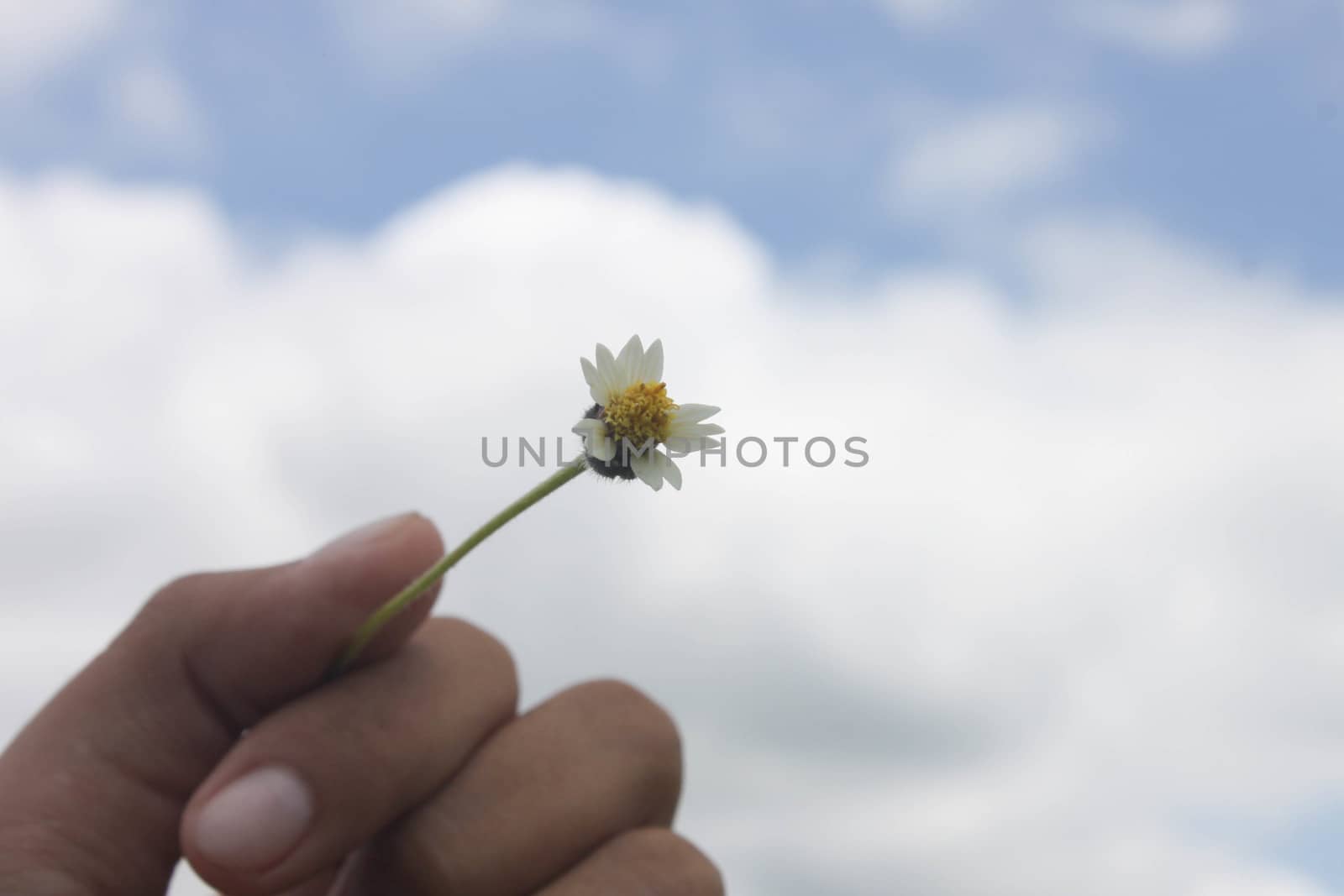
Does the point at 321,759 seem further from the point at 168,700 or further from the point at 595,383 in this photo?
the point at 595,383

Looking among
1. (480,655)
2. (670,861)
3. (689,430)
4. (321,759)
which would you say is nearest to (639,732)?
(670,861)

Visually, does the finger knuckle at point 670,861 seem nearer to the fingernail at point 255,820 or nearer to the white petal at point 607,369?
the fingernail at point 255,820

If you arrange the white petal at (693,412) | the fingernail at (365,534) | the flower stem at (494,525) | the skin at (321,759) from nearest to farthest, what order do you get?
the flower stem at (494,525), the white petal at (693,412), the skin at (321,759), the fingernail at (365,534)

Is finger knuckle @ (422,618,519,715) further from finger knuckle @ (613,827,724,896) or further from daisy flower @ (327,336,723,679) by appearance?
daisy flower @ (327,336,723,679)

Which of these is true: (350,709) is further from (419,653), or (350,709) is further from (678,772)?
(678,772)

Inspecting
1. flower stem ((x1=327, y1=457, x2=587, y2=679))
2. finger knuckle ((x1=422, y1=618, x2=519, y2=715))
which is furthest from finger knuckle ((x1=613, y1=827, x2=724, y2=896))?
flower stem ((x1=327, y1=457, x2=587, y2=679))

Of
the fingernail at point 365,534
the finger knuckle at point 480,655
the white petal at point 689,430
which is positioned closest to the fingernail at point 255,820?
the fingernail at point 365,534

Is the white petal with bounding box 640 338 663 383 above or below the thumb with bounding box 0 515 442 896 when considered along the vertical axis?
above
